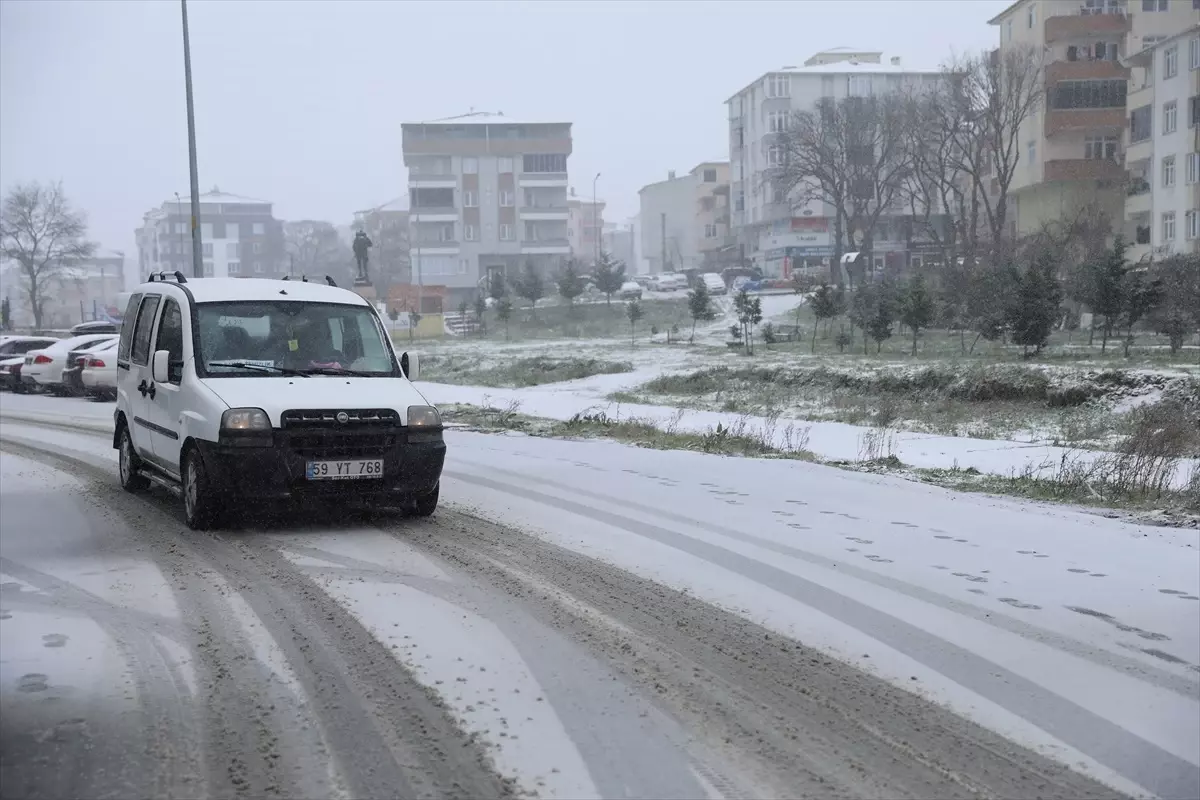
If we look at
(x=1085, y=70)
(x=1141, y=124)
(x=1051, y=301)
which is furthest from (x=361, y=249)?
(x=1085, y=70)

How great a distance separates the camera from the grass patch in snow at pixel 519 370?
1286 inches

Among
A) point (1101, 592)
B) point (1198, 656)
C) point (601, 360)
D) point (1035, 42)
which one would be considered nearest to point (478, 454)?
point (1101, 592)

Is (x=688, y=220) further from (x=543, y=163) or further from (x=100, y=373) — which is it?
(x=100, y=373)

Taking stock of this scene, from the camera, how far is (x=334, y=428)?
9094mm

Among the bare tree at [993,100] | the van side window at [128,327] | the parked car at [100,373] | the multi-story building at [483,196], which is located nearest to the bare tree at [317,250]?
the multi-story building at [483,196]

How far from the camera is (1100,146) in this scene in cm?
6806

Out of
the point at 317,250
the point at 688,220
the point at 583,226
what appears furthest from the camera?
the point at 583,226

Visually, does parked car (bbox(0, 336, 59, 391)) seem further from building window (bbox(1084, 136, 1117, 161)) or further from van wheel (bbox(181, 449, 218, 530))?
building window (bbox(1084, 136, 1117, 161))

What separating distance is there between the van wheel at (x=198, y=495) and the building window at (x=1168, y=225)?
186 ft

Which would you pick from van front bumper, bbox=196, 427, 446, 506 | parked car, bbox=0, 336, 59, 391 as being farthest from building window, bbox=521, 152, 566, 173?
van front bumper, bbox=196, 427, 446, 506

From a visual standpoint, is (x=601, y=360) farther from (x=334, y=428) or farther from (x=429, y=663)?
(x=429, y=663)

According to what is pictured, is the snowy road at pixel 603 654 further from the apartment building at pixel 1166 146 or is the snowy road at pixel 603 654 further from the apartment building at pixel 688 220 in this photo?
the apartment building at pixel 688 220

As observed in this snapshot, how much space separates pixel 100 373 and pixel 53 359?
4.17 meters

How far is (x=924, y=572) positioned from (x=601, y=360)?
28640 mm
